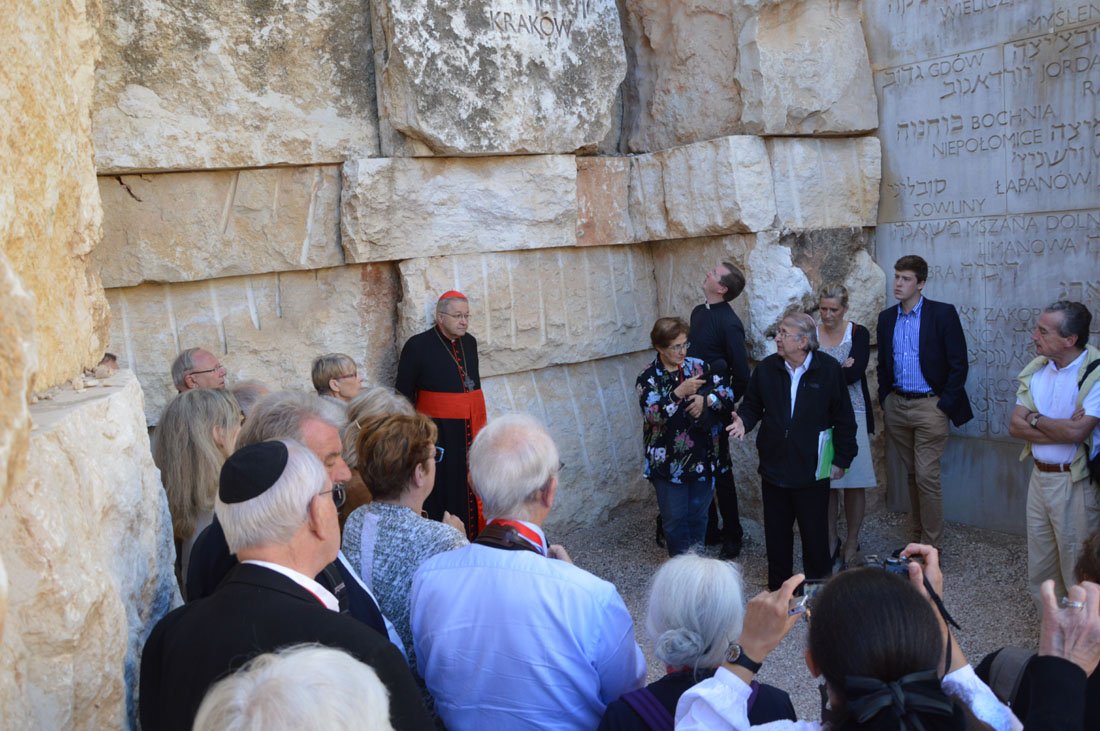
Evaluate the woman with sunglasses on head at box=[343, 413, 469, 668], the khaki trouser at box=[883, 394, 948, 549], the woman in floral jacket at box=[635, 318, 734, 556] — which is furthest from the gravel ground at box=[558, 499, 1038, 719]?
the woman with sunglasses on head at box=[343, 413, 469, 668]

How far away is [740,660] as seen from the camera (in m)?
1.93

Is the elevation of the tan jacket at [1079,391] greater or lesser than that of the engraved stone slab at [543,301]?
lesser

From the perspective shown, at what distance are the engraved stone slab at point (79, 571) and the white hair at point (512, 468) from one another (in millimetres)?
790

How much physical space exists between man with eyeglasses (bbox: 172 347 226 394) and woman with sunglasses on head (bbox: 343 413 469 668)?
1.87 metres

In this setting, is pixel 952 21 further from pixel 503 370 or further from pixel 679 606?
pixel 679 606

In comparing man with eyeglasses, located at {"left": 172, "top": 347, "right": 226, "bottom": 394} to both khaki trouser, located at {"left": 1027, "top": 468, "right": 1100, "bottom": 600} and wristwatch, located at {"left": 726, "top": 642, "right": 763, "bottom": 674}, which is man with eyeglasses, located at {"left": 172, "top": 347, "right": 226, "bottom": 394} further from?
khaki trouser, located at {"left": 1027, "top": 468, "right": 1100, "bottom": 600}

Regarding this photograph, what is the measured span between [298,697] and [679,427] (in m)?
4.18

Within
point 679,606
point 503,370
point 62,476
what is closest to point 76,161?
point 62,476

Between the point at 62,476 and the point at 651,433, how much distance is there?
400cm

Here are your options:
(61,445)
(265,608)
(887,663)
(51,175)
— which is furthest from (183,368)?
(887,663)

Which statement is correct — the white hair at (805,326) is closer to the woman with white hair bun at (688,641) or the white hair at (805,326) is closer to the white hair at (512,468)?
the white hair at (512,468)

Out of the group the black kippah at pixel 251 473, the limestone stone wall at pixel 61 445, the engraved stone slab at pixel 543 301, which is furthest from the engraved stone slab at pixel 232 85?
the black kippah at pixel 251 473

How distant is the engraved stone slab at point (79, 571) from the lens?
5.08 ft

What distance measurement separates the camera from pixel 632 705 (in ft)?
6.65
